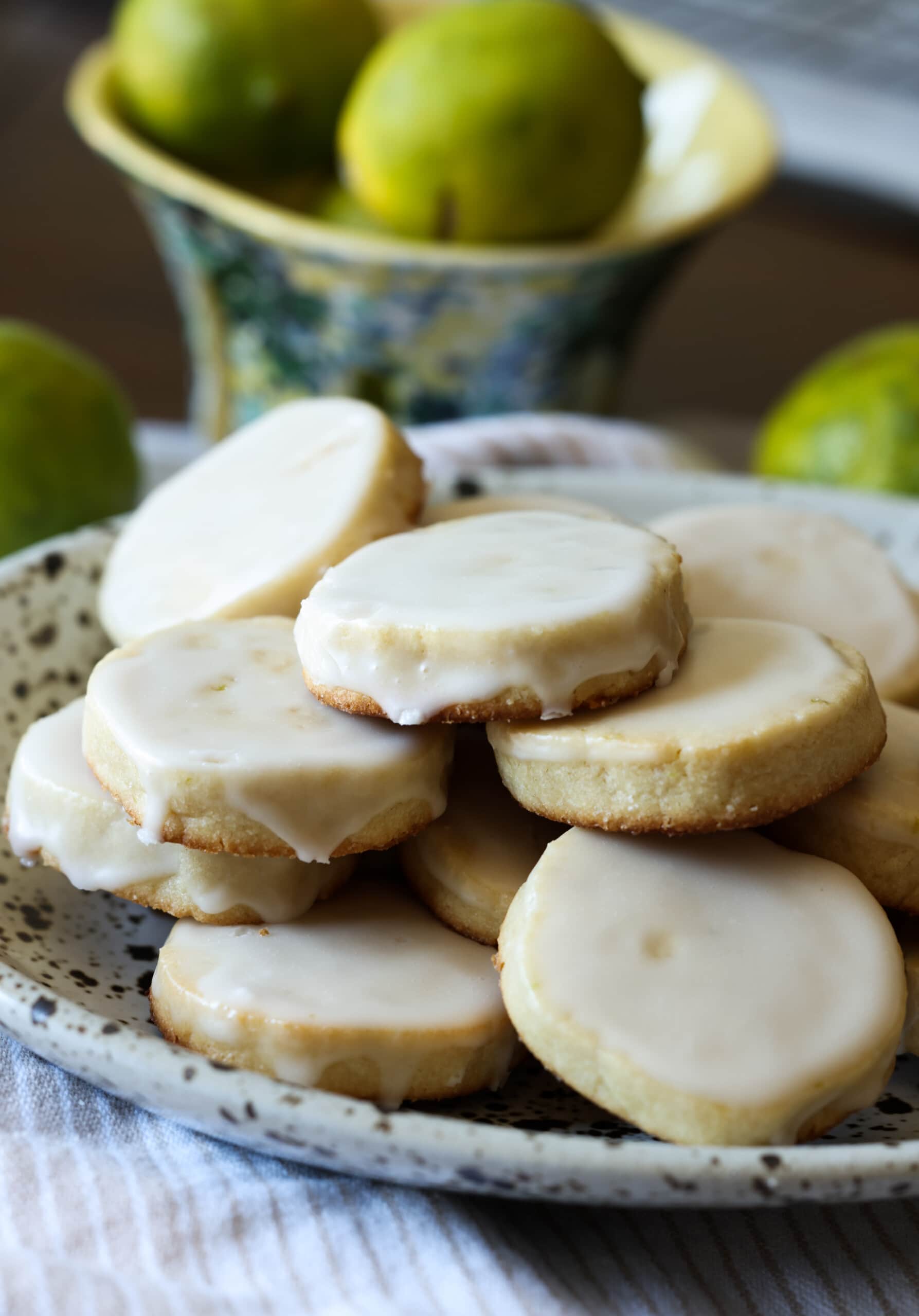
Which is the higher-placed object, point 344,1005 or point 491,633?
point 491,633

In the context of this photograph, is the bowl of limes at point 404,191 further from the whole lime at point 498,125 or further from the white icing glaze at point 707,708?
the white icing glaze at point 707,708

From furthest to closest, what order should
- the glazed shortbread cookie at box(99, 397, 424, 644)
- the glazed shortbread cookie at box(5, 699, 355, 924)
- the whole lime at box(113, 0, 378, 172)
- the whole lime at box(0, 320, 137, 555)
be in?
the whole lime at box(113, 0, 378, 172) → the whole lime at box(0, 320, 137, 555) → the glazed shortbread cookie at box(99, 397, 424, 644) → the glazed shortbread cookie at box(5, 699, 355, 924)

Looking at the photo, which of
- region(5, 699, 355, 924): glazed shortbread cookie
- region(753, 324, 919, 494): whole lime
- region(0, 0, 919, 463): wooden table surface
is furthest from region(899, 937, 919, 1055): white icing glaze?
region(0, 0, 919, 463): wooden table surface

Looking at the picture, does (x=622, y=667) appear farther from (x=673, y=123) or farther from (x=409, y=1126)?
(x=673, y=123)

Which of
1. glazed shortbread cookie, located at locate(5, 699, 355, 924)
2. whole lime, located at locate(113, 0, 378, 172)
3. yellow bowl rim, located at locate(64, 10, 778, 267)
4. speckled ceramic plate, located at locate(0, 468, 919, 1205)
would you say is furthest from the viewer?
whole lime, located at locate(113, 0, 378, 172)

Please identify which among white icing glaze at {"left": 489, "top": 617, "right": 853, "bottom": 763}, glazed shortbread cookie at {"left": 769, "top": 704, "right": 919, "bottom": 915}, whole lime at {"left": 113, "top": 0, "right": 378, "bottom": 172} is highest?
whole lime at {"left": 113, "top": 0, "right": 378, "bottom": 172}

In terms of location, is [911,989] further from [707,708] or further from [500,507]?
[500,507]

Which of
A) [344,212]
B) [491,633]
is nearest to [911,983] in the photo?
[491,633]

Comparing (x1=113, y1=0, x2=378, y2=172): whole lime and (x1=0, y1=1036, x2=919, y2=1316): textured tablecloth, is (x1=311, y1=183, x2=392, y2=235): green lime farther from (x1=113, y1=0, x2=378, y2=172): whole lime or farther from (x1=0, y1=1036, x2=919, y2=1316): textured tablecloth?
(x1=0, y1=1036, x2=919, y2=1316): textured tablecloth
